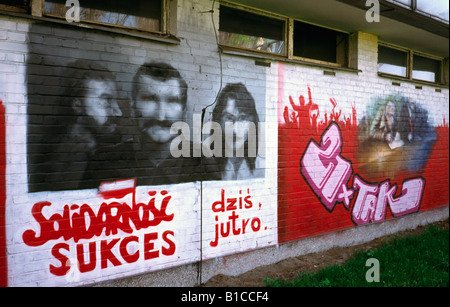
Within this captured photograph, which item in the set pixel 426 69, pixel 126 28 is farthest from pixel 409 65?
pixel 126 28

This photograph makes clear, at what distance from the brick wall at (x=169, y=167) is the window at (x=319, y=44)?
0.27m

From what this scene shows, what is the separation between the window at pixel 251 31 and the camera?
4.46 m

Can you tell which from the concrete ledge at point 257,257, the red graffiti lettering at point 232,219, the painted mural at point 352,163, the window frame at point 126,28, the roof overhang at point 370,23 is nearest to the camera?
the window frame at point 126,28

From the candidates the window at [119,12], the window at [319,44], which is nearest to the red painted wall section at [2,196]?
the window at [119,12]

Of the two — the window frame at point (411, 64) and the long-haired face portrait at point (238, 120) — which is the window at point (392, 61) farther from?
the long-haired face portrait at point (238, 120)

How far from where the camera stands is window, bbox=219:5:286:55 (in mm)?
4457

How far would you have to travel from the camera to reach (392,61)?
265 inches

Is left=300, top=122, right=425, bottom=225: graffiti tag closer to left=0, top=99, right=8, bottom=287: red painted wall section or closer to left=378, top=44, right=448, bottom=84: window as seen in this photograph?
left=378, top=44, right=448, bottom=84: window

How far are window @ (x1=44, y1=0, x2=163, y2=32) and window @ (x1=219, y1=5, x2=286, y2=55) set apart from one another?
2.93 feet

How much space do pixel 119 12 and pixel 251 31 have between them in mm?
1835

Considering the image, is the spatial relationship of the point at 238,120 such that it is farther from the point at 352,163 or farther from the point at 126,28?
the point at 352,163

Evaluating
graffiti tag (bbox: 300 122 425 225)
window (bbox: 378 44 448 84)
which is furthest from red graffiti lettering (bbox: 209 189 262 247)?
window (bbox: 378 44 448 84)

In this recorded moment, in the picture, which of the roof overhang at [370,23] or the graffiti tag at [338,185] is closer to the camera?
the roof overhang at [370,23]

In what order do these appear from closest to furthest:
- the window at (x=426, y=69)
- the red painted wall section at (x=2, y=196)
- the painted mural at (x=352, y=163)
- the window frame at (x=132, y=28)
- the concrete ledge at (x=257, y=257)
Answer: the red painted wall section at (x=2, y=196) → the window frame at (x=132, y=28) → the concrete ledge at (x=257, y=257) → the painted mural at (x=352, y=163) → the window at (x=426, y=69)
